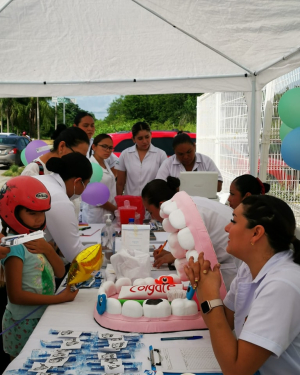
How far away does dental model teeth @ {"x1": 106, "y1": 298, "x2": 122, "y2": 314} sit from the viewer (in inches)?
71.3

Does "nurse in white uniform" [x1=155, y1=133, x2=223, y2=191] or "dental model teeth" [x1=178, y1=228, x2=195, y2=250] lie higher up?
"nurse in white uniform" [x1=155, y1=133, x2=223, y2=191]

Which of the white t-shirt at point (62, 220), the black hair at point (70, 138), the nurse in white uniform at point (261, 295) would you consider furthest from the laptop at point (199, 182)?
the nurse in white uniform at point (261, 295)

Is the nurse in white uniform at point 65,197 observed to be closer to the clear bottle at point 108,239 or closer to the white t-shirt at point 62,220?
the white t-shirt at point 62,220

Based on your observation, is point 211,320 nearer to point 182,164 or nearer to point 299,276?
point 299,276

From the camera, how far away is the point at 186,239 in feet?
6.15

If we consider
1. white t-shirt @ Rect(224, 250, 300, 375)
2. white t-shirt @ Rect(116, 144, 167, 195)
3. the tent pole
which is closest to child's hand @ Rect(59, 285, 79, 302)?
white t-shirt @ Rect(224, 250, 300, 375)

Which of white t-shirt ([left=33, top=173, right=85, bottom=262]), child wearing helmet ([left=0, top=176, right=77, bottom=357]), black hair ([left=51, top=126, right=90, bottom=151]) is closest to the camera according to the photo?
child wearing helmet ([left=0, top=176, right=77, bottom=357])

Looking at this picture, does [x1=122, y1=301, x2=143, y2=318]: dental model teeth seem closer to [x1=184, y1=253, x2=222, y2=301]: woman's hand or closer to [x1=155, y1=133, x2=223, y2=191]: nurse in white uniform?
[x1=184, y1=253, x2=222, y2=301]: woman's hand

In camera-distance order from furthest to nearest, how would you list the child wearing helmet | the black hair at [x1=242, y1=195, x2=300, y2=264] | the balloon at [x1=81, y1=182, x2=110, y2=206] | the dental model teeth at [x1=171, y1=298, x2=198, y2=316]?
1. the balloon at [x1=81, y1=182, x2=110, y2=206]
2. the dental model teeth at [x1=171, y1=298, x2=198, y2=316]
3. the child wearing helmet
4. the black hair at [x1=242, y1=195, x2=300, y2=264]

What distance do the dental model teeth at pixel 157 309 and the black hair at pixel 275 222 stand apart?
581 millimetres

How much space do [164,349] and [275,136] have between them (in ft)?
13.4

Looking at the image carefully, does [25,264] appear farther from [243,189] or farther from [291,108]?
[291,108]

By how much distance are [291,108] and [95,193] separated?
180cm

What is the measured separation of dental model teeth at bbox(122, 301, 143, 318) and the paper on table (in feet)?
0.71
